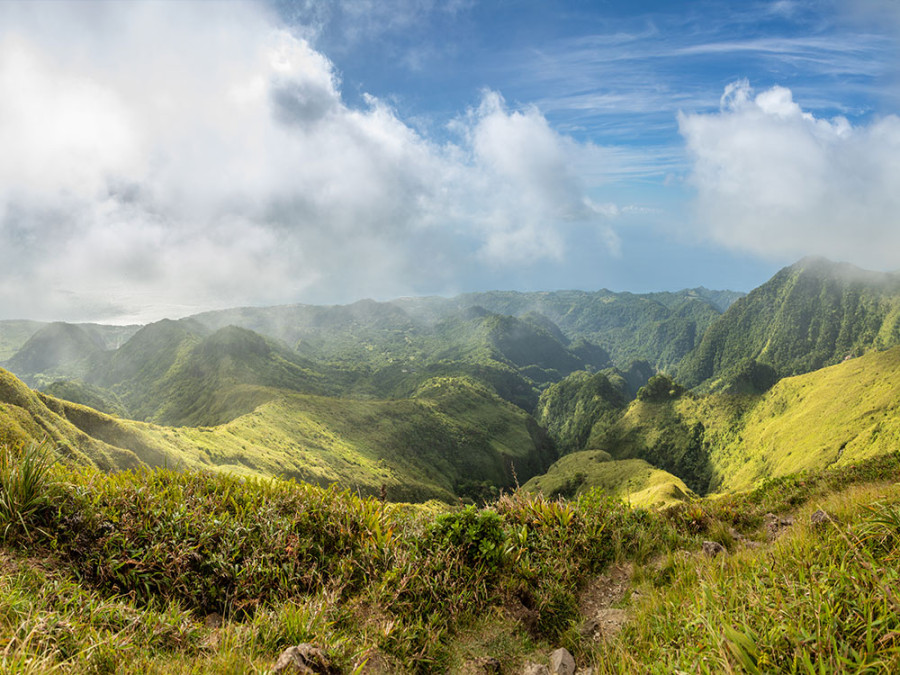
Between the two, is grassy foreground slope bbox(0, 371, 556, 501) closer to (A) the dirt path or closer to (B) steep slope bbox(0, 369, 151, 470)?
(B) steep slope bbox(0, 369, 151, 470)

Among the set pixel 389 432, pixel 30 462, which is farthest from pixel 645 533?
pixel 389 432

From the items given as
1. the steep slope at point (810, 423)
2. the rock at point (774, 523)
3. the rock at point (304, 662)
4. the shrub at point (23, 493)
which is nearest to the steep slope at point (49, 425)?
the shrub at point (23, 493)

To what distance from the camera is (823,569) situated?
3.50 metres

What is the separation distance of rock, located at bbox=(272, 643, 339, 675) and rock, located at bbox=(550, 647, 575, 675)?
2243 mm

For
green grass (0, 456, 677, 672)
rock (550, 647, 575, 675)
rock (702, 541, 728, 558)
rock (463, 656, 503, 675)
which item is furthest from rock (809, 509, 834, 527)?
rock (463, 656, 503, 675)

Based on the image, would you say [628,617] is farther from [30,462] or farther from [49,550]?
[30,462]

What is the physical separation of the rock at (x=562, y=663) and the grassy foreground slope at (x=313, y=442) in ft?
55.4

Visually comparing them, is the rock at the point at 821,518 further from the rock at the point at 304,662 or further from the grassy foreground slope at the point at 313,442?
the grassy foreground slope at the point at 313,442

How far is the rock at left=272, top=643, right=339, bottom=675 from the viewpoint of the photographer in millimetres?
3289

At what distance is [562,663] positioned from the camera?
4113 millimetres

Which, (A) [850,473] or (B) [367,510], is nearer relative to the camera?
(B) [367,510]

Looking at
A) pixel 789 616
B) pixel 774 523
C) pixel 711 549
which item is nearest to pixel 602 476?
pixel 774 523

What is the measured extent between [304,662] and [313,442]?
126628mm

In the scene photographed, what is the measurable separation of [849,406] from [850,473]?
5649 inches
